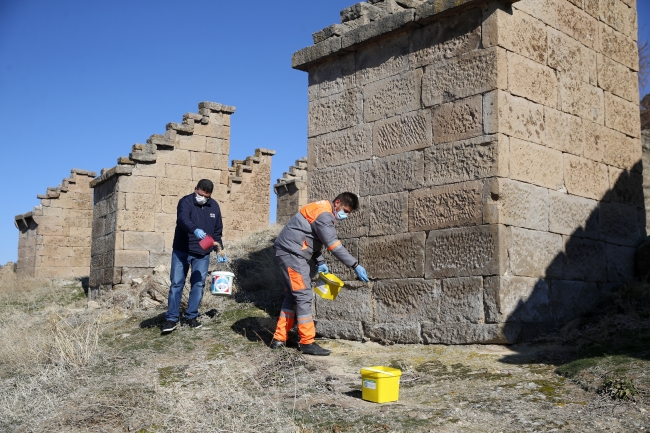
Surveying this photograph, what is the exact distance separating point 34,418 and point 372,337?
3.42 meters

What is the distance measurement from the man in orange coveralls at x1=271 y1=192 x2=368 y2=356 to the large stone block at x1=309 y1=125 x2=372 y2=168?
0.84 meters

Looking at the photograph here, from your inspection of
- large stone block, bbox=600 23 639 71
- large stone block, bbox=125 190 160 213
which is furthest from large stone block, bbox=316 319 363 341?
large stone block, bbox=125 190 160 213

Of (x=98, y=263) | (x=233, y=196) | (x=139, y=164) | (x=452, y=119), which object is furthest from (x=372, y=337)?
(x=233, y=196)

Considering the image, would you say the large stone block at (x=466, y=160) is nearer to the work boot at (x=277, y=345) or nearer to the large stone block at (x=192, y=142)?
the work boot at (x=277, y=345)

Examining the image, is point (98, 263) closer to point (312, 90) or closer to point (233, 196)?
point (233, 196)

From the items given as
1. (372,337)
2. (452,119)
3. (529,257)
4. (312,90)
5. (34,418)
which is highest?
(312,90)

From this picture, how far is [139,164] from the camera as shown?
43.1 ft

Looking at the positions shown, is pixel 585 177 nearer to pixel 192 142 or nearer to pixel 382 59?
pixel 382 59

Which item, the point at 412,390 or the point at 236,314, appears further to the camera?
the point at 236,314

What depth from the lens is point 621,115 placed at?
26.6ft

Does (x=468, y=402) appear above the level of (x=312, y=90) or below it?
below

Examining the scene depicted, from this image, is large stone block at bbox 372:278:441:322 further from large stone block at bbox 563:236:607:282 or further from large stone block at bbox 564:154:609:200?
large stone block at bbox 564:154:609:200

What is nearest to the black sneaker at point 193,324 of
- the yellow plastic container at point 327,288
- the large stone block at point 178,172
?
the yellow plastic container at point 327,288

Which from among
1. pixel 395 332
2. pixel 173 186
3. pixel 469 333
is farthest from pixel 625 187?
pixel 173 186
